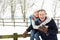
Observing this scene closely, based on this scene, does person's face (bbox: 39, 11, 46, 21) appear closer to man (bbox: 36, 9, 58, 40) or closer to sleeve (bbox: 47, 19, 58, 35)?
man (bbox: 36, 9, 58, 40)

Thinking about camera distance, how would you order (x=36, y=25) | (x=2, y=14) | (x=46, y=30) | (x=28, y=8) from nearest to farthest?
(x=46, y=30) → (x=36, y=25) → (x=28, y=8) → (x=2, y=14)

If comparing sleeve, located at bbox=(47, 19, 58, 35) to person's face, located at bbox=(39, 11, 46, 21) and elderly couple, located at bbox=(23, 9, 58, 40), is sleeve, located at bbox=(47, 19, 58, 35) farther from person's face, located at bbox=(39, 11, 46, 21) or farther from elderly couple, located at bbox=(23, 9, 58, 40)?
person's face, located at bbox=(39, 11, 46, 21)

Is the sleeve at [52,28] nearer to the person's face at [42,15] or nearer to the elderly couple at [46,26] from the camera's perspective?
the elderly couple at [46,26]

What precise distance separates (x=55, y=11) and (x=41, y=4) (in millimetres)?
1802

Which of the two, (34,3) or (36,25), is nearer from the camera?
(36,25)

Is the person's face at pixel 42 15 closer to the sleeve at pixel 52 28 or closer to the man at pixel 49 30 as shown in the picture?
the man at pixel 49 30

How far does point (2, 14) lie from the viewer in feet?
87.4

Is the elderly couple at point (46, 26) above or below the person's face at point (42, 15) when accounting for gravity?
below

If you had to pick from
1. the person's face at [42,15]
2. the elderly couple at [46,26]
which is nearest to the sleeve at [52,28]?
the elderly couple at [46,26]

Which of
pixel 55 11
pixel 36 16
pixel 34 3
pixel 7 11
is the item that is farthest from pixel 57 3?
pixel 36 16

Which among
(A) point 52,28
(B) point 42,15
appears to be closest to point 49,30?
(A) point 52,28

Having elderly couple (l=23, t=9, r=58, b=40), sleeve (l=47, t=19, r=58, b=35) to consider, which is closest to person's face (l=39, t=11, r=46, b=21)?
elderly couple (l=23, t=9, r=58, b=40)

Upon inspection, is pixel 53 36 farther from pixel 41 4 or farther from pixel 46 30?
pixel 41 4

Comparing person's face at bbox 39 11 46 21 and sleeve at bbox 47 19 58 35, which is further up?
person's face at bbox 39 11 46 21
